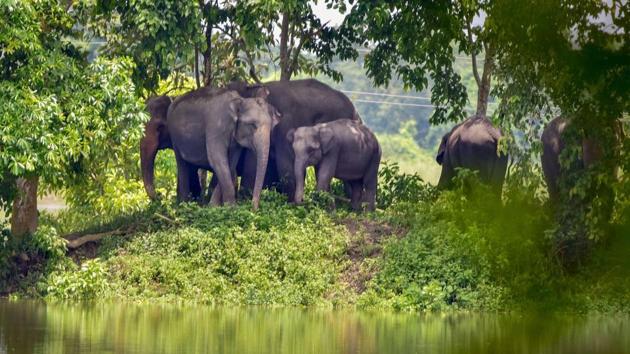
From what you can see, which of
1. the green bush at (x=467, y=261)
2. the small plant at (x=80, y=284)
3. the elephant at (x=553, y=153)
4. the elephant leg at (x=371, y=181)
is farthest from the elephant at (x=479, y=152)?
the small plant at (x=80, y=284)

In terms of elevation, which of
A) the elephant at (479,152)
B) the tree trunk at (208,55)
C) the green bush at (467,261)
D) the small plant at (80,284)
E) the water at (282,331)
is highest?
the tree trunk at (208,55)

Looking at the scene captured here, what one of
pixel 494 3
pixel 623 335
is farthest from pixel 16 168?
pixel 623 335

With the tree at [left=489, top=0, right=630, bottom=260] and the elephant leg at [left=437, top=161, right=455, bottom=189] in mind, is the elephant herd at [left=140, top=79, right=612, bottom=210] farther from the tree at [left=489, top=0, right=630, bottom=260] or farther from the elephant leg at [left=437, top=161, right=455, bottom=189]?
the tree at [left=489, top=0, right=630, bottom=260]

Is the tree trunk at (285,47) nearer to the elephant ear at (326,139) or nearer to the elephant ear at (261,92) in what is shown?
the elephant ear at (261,92)

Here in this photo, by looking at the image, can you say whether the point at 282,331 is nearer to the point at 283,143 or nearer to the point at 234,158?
the point at 234,158

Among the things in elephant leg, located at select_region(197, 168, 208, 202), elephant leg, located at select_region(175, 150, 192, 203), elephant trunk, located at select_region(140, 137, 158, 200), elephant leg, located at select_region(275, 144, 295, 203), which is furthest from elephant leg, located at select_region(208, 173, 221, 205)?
elephant leg, located at select_region(275, 144, 295, 203)

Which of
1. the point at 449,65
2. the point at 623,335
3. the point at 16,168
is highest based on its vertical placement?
the point at 449,65

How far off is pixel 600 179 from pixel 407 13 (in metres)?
6.16

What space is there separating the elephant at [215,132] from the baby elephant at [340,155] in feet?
2.13

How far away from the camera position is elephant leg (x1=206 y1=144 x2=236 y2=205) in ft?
96.5

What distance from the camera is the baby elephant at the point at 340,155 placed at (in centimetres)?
2984

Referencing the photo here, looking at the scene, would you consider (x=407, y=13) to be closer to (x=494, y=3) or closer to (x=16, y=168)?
(x=494, y=3)

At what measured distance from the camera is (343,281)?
2588 centimetres

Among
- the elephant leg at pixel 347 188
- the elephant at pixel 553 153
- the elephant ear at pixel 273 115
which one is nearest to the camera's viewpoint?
the elephant at pixel 553 153
